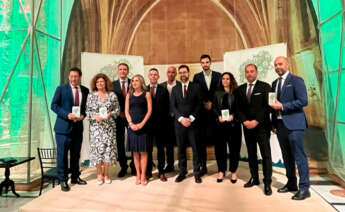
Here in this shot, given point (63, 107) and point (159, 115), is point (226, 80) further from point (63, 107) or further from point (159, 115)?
point (63, 107)

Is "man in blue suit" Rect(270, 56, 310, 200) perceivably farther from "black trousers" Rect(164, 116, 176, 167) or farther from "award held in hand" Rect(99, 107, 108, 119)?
"award held in hand" Rect(99, 107, 108, 119)

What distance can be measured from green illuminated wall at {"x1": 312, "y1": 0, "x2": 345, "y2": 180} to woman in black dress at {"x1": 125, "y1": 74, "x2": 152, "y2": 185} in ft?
10.6

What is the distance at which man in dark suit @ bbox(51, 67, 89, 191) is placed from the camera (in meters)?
3.40

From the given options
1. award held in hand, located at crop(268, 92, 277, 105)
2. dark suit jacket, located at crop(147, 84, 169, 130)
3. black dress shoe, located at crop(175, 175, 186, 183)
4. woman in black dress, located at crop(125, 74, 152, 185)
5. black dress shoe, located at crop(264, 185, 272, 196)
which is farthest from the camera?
dark suit jacket, located at crop(147, 84, 169, 130)

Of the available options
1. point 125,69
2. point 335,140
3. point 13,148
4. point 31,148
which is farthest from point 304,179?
point 13,148

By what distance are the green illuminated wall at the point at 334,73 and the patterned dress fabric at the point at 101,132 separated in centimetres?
374

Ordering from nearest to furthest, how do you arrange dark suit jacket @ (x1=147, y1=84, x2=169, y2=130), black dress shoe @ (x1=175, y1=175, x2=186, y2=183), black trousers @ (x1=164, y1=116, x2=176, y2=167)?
black dress shoe @ (x1=175, y1=175, x2=186, y2=183)
dark suit jacket @ (x1=147, y1=84, x2=169, y2=130)
black trousers @ (x1=164, y1=116, x2=176, y2=167)

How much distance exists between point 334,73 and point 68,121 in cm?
451

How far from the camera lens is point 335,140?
414cm

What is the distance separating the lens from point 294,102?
2865 mm

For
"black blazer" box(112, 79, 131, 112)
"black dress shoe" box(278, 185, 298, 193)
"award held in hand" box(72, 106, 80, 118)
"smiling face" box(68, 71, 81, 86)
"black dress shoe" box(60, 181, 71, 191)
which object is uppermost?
"smiling face" box(68, 71, 81, 86)

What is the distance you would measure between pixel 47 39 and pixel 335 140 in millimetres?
5917

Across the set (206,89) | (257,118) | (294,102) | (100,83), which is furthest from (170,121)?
(294,102)

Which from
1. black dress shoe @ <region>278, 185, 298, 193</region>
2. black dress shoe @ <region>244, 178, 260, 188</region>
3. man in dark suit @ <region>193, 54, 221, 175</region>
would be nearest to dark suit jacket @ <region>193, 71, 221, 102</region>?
man in dark suit @ <region>193, 54, 221, 175</region>
